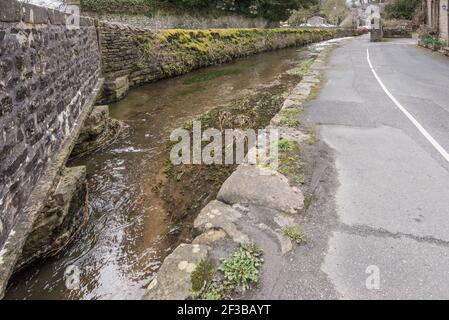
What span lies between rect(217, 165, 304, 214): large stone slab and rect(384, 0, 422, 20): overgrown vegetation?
5596cm

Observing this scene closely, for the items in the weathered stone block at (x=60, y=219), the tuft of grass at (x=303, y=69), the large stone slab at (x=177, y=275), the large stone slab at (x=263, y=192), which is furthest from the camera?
the tuft of grass at (x=303, y=69)

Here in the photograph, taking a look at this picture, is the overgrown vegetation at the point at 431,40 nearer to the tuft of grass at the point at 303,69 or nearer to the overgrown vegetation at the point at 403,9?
the tuft of grass at the point at 303,69

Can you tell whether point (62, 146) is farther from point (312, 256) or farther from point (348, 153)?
point (348, 153)

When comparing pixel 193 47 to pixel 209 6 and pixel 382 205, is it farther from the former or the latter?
pixel 382 205

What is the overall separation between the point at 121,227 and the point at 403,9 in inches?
2324

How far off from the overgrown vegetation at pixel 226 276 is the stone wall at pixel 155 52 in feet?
32.7

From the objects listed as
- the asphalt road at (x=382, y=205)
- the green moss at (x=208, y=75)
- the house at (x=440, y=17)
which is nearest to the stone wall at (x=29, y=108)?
the asphalt road at (x=382, y=205)

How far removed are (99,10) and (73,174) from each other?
79.6 feet

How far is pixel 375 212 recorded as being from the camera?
13.9 feet

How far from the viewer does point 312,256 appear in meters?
3.48

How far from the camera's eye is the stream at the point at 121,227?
404cm

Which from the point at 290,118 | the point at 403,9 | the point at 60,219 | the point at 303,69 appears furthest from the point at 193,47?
the point at 403,9

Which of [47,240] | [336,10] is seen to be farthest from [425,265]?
[336,10]

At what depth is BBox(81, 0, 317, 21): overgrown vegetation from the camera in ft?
84.5
